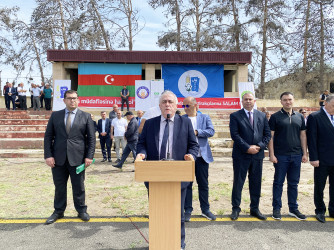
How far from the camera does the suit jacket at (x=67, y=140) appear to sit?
13.0 feet

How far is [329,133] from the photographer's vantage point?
159 inches

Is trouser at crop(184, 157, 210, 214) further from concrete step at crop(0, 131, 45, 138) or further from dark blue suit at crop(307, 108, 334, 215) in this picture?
concrete step at crop(0, 131, 45, 138)

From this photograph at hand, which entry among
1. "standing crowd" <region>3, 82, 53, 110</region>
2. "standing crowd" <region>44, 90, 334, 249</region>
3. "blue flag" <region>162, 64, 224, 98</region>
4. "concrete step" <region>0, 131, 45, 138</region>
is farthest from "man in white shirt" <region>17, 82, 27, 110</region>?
"standing crowd" <region>44, 90, 334, 249</region>

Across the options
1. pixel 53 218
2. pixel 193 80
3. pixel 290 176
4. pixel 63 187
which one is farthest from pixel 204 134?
pixel 193 80

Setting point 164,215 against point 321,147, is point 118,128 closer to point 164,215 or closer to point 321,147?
point 321,147

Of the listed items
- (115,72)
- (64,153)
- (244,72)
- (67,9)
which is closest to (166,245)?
(64,153)

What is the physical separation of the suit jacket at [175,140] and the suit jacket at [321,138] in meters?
2.12

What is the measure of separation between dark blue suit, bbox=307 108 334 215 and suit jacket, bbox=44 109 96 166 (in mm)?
3454

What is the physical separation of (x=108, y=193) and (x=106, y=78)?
479 inches

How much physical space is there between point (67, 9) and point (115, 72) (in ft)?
40.9

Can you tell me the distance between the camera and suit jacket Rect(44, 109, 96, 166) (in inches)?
156

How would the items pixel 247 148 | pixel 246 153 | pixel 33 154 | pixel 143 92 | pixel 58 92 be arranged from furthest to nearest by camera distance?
pixel 143 92 < pixel 58 92 < pixel 33 154 < pixel 246 153 < pixel 247 148

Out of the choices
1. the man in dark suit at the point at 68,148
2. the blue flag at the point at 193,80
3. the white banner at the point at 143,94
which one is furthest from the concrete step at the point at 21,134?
the man in dark suit at the point at 68,148

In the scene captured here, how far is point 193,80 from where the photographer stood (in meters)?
16.7
